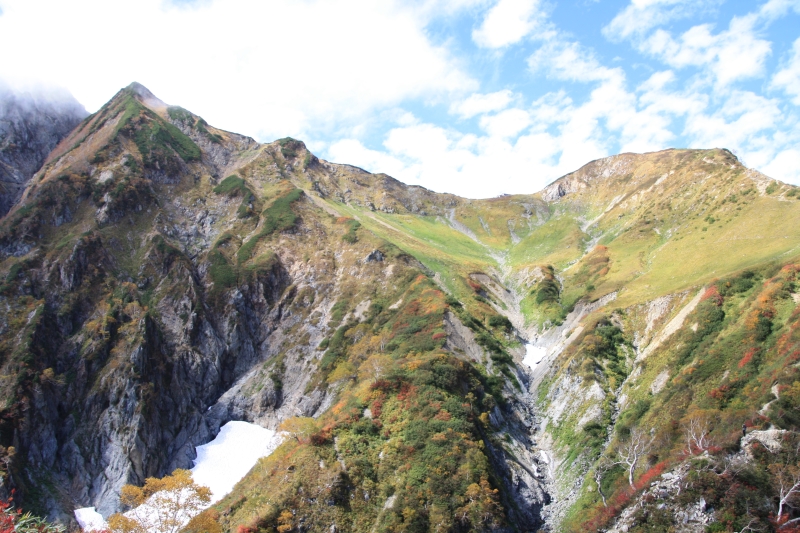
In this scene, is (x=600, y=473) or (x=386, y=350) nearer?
(x=600, y=473)

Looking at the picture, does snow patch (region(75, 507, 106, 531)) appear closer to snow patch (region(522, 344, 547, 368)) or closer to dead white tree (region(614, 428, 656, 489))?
snow patch (region(522, 344, 547, 368))

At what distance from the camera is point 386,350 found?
3282 inches

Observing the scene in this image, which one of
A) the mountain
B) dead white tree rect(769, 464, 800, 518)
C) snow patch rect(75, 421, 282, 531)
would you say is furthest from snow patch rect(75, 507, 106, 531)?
dead white tree rect(769, 464, 800, 518)

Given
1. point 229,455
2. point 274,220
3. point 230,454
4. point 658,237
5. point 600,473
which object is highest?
point 274,220

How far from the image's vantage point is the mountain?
46.5 m

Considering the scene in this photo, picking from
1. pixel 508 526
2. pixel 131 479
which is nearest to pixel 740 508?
pixel 508 526

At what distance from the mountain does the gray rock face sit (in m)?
9.23

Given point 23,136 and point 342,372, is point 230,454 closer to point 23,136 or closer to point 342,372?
point 342,372

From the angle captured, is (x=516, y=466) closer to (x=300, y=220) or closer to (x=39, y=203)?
(x=300, y=220)

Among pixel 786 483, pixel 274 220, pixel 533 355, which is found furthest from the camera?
pixel 274 220

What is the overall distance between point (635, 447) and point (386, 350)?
4510 cm

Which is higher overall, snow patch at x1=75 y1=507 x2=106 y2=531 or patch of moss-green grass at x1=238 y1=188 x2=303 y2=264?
patch of moss-green grass at x1=238 y1=188 x2=303 y2=264

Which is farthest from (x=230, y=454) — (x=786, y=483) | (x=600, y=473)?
(x=786, y=483)

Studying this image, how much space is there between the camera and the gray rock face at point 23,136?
6570 inches
